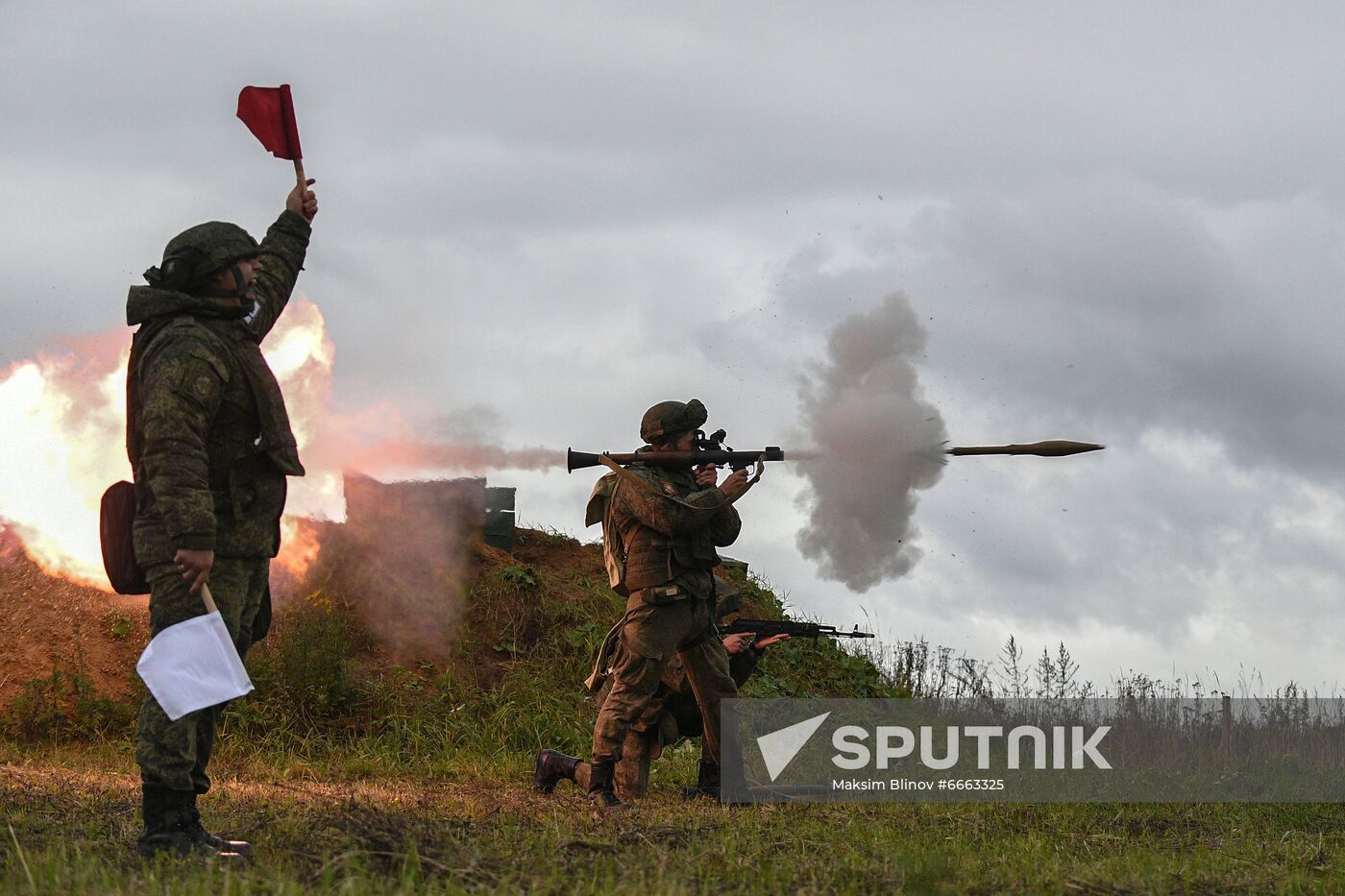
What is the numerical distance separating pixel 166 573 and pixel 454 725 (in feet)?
22.6

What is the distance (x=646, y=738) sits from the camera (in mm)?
8953

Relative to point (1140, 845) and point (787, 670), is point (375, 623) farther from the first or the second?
point (1140, 845)

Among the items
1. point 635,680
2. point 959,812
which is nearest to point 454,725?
point 635,680

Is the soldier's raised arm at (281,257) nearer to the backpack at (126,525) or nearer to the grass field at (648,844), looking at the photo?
the backpack at (126,525)

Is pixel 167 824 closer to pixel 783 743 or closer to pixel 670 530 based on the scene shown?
pixel 670 530

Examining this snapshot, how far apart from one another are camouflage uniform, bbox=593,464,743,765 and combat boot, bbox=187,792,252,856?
332 centimetres

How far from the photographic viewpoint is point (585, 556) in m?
15.6

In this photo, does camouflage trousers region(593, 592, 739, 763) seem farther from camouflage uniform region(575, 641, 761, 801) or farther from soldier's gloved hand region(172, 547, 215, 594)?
soldier's gloved hand region(172, 547, 215, 594)

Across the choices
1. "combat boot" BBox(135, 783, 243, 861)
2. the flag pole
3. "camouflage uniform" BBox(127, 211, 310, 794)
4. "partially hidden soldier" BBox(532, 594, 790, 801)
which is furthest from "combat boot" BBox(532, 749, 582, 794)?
the flag pole

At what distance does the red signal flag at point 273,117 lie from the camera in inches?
266

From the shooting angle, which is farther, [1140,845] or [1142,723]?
[1142,723]

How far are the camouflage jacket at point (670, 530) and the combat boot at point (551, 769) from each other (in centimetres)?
134

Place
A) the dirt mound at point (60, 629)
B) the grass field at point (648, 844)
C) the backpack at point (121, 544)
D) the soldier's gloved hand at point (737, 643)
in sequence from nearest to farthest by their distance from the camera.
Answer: the grass field at point (648, 844) < the backpack at point (121, 544) < the soldier's gloved hand at point (737, 643) < the dirt mound at point (60, 629)

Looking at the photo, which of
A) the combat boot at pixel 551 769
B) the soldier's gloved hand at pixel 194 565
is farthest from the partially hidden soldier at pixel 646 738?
the soldier's gloved hand at pixel 194 565
